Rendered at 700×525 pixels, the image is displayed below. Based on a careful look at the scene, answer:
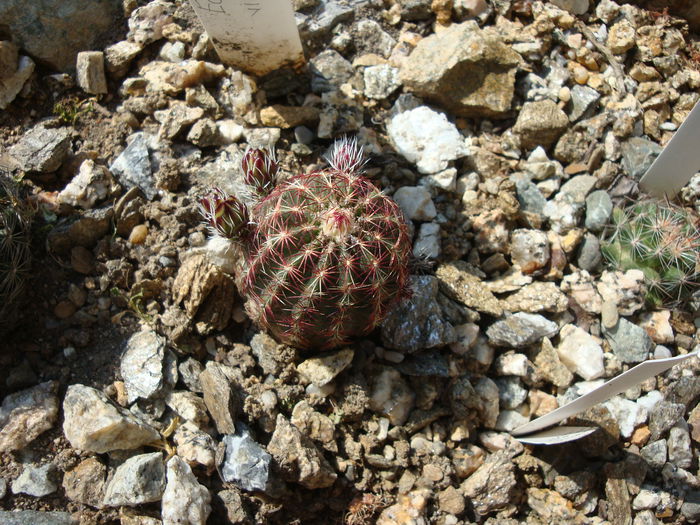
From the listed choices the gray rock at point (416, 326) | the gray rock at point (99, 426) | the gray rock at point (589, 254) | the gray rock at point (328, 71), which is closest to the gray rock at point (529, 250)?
the gray rock at point (589, 254)

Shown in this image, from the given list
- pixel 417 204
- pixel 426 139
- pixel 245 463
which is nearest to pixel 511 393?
pixel 417 204

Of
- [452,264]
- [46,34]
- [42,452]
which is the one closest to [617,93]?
[452,264]

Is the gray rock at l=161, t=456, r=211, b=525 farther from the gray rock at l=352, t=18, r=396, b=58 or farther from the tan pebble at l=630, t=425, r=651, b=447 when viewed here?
the gray rock at l=352, t=18, r=396, b=58

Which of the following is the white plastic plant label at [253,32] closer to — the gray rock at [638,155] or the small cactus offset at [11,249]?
the small cactus offset at [11,249]

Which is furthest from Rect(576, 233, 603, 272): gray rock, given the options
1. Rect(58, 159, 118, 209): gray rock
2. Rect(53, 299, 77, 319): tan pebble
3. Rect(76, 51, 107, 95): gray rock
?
Rect(76, 51, 107, 95): gray rock

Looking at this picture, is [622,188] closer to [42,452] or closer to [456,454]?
[456,454]

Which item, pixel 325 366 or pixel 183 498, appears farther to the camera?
pixel 325 366

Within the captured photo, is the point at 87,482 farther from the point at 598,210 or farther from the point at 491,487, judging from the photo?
the point at 598,210
